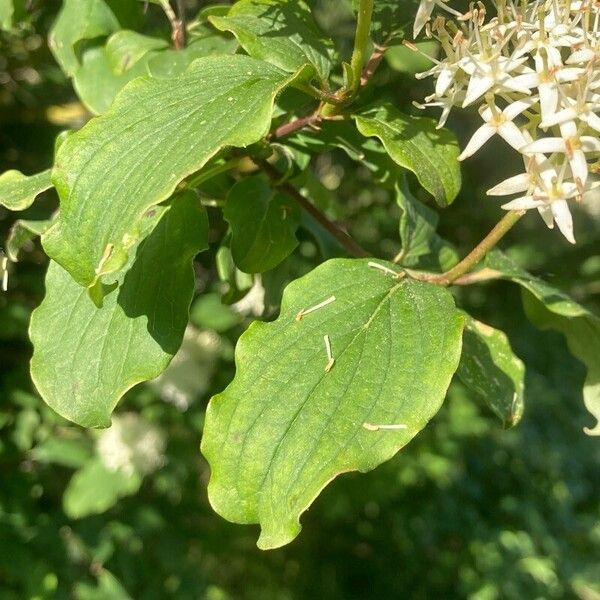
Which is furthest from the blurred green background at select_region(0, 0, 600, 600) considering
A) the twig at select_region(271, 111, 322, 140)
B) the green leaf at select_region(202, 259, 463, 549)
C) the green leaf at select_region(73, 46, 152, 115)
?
the green leaf at select_region(202, 259, 463, 549)

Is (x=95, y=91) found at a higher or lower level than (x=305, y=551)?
higher

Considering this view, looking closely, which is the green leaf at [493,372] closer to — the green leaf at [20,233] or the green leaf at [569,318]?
the green leaf at [569,318]

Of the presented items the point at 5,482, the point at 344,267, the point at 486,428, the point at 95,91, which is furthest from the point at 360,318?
the point at 486,428

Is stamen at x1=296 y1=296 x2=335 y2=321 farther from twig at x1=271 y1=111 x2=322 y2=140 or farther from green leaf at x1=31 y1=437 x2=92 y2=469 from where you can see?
green leaf at x1=31 y1=437 x2=92 y2=469

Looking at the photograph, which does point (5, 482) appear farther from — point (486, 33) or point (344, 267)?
point (486, 33)

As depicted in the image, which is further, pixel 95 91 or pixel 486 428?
pixel 486 428

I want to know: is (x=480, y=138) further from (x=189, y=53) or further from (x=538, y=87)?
(x=189, y=53)
